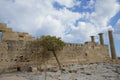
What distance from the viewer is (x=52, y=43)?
78.4ft

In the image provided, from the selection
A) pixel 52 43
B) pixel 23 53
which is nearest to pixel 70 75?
pixel 52 43

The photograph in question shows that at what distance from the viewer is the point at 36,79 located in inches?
632

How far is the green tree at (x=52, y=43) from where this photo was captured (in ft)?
77.6

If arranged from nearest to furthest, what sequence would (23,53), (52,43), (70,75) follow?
(70,75) → (23,53) → (52,43)

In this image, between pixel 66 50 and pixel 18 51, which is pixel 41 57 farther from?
pixel 66 50

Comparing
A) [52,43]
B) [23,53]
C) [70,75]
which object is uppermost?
[52,43]

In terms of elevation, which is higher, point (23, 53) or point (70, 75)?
point (23, 53)

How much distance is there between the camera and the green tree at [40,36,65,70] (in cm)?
2364

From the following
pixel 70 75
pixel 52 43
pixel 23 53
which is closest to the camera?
pixel 70 75

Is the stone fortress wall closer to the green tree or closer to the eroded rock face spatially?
the green tree

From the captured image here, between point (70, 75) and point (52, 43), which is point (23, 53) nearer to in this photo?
point (52, 43)

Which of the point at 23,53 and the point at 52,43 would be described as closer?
the point at 23,53

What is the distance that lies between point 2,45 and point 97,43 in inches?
772

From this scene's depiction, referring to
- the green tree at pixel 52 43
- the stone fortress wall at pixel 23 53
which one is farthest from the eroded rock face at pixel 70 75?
the green tree at pixel 52 43
